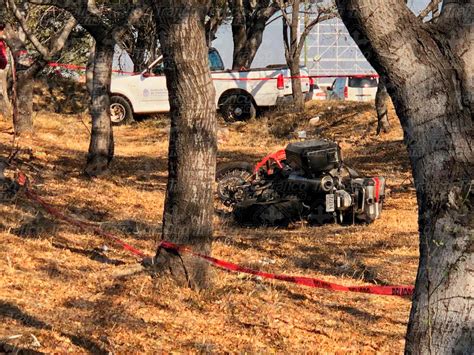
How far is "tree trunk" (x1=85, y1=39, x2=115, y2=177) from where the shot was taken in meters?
13.6

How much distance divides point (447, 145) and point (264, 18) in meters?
23.5

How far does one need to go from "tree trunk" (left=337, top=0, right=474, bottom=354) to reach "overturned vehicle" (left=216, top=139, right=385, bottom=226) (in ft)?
19.5

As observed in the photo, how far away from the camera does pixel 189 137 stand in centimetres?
637

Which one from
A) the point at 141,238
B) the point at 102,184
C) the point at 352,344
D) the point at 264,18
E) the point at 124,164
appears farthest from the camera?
the point at 264,18

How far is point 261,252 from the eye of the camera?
28.3 feet

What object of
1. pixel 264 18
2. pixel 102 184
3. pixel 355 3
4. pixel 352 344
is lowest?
pixel 352 344

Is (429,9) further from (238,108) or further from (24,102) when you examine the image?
(24,102)

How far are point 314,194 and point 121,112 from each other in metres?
13.5

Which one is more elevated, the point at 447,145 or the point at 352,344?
the point at 447,145

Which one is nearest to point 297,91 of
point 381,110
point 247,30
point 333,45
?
point 381,110

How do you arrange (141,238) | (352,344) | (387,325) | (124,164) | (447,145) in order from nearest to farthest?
1. (447,145)
2. (352,344)
3. (387,325)
4. (141,238)
5. (124,164)

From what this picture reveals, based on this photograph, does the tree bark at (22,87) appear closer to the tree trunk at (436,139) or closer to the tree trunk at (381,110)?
the tree trunk at (381,110)

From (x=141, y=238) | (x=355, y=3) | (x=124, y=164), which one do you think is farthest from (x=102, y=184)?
(x=355, y=3)

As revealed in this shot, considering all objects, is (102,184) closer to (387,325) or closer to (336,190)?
(336,190)
